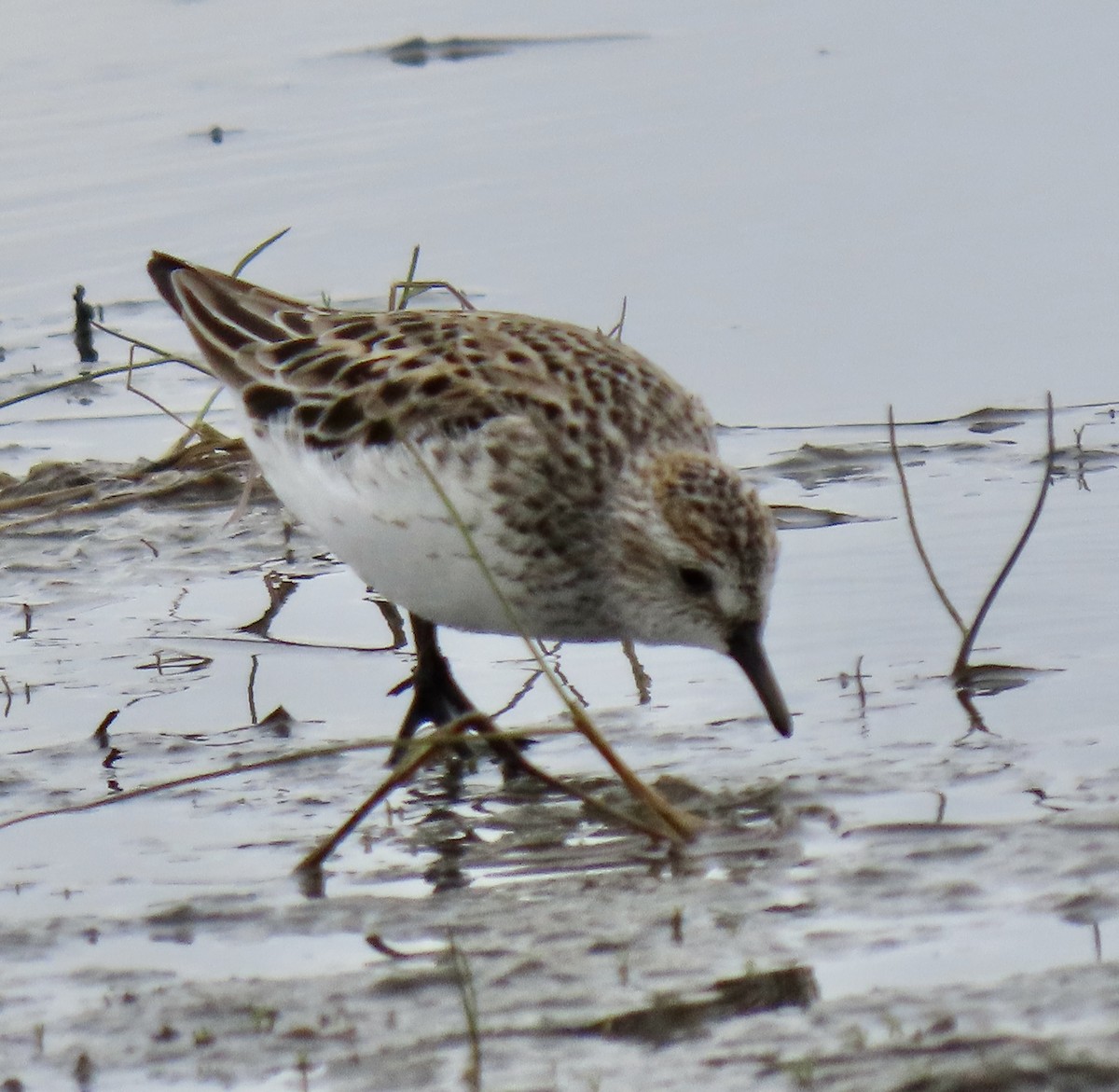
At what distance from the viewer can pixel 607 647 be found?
625 centimetres

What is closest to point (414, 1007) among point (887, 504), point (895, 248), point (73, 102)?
point (887, 504)

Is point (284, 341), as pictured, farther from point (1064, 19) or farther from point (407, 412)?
point (1064, 19)

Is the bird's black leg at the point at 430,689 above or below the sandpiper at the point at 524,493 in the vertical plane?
below

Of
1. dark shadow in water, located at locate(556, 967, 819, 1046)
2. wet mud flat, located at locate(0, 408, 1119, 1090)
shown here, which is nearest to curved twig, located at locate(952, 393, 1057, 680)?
wet mud flat, located at locate(0, 408, 1119, 1090)

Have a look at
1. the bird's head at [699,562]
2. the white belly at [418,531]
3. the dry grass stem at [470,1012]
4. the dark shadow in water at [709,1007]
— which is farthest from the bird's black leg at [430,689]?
the dark shadow in water at [709,1007]

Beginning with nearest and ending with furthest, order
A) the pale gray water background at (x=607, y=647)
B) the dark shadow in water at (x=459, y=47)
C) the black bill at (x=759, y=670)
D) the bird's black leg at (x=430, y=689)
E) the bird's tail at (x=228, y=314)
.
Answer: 1. the pale gray water background at (x=607, y=647)
2. the black bill at (x=759, y=670)
3. the bird's black leg at (x=430, y=689)
4. the bird's tail at (x=228, y=314)
5. the dark shadow in water at (x=459, y=47)

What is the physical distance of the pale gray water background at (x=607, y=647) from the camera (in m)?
3.91

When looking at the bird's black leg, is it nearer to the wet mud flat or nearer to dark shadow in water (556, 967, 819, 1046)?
the wet mud flat

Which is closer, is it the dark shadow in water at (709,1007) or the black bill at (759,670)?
the dark shadow in water at (709,1007)

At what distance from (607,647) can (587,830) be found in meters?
1.39

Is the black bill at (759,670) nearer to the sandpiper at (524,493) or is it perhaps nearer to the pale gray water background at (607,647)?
the sandpiper at (524,493)

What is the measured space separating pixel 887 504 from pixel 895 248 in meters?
2.24

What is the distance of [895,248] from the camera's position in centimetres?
907

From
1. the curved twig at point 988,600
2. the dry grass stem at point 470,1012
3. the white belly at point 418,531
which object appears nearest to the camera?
the dry grass stem at point 470,1012
